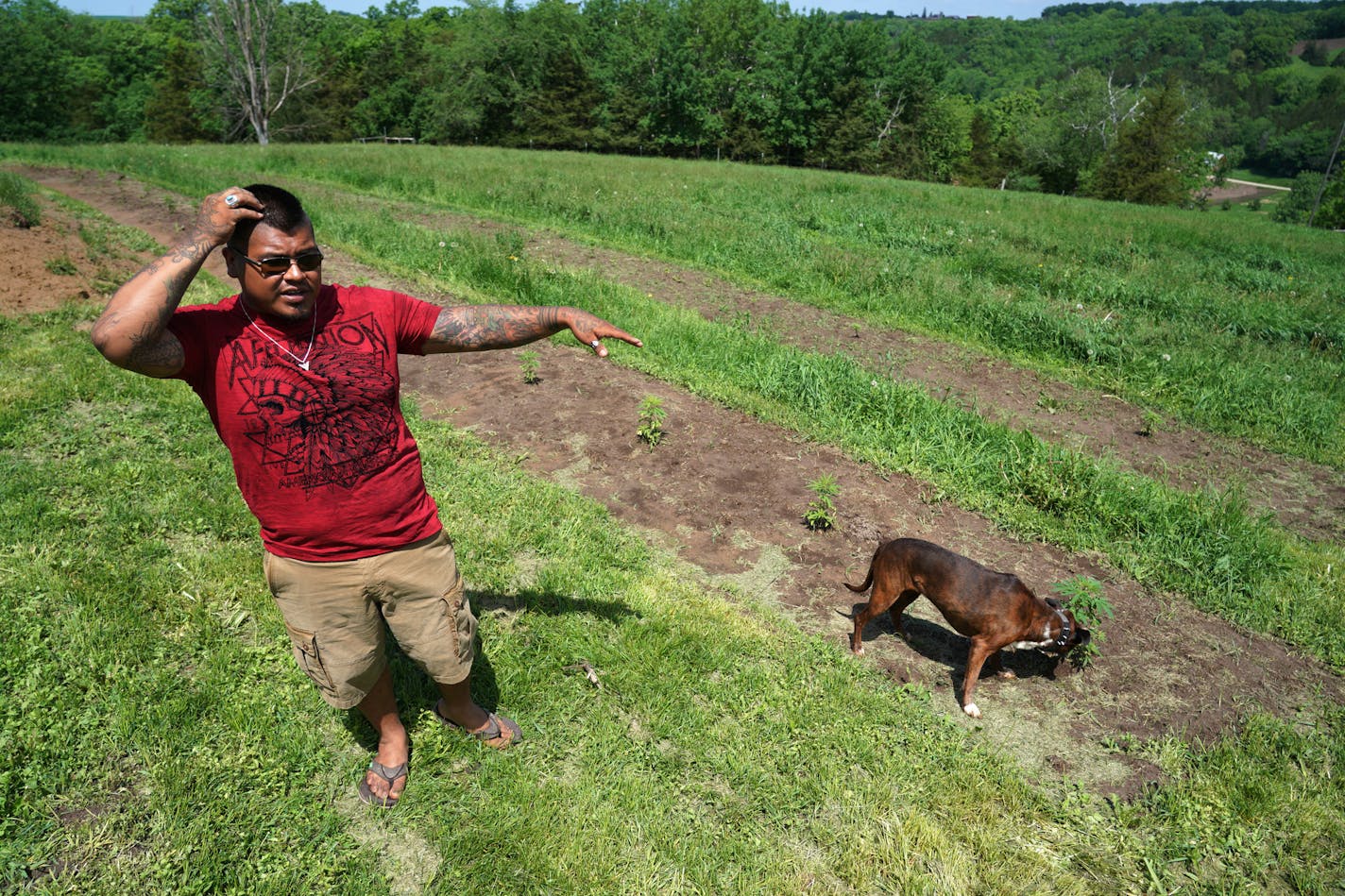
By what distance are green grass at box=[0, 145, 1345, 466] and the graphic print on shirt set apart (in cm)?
849

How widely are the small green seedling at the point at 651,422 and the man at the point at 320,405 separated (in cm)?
332

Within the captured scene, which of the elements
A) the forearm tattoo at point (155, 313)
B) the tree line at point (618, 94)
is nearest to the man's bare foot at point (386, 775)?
the forearm tattoo at point (155, 313)

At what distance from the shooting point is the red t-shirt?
2398mm

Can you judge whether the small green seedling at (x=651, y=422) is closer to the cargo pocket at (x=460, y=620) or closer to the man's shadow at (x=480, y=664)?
the man's shadow at (x=480, y=664)

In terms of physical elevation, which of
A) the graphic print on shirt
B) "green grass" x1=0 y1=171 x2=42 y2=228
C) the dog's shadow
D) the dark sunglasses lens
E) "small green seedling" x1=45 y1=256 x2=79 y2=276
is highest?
the dark sunglasses lens

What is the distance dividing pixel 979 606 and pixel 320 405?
317 cm

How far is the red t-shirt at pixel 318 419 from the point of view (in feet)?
7.87

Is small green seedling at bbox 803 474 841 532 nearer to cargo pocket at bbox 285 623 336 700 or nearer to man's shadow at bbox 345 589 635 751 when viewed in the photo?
man's shadow at bbox 345 589 635 751

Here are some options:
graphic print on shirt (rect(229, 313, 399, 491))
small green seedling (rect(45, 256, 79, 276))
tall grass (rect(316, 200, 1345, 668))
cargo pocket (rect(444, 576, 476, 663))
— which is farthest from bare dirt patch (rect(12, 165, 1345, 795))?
small green seedling (rect(45, 256, 79, 276))

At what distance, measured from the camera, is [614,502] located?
5.67 m

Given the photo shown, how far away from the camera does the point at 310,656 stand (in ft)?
9.11

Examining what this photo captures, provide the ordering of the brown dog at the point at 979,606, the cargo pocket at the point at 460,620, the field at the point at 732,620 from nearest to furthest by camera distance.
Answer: the cargo pocket at the point at 460,620, the field at the point at 732,620, the brown dog at the point at 979,606

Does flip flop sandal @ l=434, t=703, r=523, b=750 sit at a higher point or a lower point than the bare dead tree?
lower

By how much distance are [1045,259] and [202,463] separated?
588 inches
